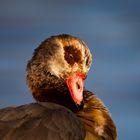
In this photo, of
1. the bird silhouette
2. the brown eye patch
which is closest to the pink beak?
the bird silhouette

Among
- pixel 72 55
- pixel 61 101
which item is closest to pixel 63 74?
pixel 72 55

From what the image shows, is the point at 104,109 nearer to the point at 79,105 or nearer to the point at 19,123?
the point at 79,105

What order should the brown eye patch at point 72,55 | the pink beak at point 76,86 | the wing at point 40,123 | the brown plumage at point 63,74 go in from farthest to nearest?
the brown eye patch at point 72,55 → the pink beak at point 76,86 → the brown plumage at point 63,74 → the wing at point 40,123

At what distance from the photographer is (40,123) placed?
10594mm

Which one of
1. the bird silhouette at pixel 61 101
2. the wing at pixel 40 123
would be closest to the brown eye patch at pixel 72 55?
the bird silhouette at pixel 61 101

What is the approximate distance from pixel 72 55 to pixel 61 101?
49cm

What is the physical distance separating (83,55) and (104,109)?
1.97ft

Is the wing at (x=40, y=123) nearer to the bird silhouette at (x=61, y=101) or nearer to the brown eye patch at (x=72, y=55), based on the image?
the bird silhouette at (x=61, y=101)

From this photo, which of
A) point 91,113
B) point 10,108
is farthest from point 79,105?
point 10,108

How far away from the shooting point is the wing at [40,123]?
411 inches

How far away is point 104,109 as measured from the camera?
11.7m

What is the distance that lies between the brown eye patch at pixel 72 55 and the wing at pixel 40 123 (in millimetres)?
1115

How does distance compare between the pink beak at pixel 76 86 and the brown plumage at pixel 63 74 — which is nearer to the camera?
the brown plumage at pixel 63 74

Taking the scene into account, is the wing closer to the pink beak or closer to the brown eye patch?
the pink beak
